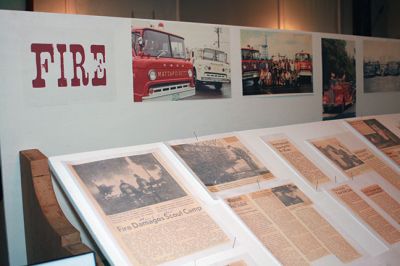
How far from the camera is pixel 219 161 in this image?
158 cm

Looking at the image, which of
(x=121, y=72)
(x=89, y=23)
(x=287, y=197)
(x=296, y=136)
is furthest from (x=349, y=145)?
(x=89, y=23)

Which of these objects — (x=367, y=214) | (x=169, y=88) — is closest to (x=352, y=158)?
(x=367, y=214)

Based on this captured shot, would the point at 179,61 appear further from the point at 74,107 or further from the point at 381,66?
the point at 381,66

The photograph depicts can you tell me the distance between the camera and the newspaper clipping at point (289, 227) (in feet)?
4.29

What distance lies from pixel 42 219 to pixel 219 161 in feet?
2.12

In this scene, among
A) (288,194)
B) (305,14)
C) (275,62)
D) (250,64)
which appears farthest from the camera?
(305,14)

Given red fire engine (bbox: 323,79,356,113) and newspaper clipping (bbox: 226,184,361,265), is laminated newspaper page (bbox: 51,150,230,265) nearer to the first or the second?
newspaper clipping (bbox: 226,184,361,265)

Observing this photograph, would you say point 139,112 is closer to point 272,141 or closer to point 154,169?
Result: point 154,169

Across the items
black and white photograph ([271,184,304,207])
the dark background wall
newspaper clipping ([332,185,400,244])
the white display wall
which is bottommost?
newspaper clipping ([332,185,400,244])

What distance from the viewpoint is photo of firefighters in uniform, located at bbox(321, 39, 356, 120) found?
7.97ft

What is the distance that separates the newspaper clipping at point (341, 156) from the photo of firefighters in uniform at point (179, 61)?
19.8 inches

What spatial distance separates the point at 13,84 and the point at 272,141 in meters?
1.03

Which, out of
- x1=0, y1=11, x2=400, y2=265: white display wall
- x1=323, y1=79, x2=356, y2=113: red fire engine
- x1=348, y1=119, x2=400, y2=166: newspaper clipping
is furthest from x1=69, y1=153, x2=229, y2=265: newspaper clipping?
x1=323, y1=79, x2=356, y2=113: red fire engine

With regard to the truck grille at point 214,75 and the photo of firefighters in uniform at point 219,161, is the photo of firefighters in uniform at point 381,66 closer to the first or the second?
the truck grille at point 214,75
